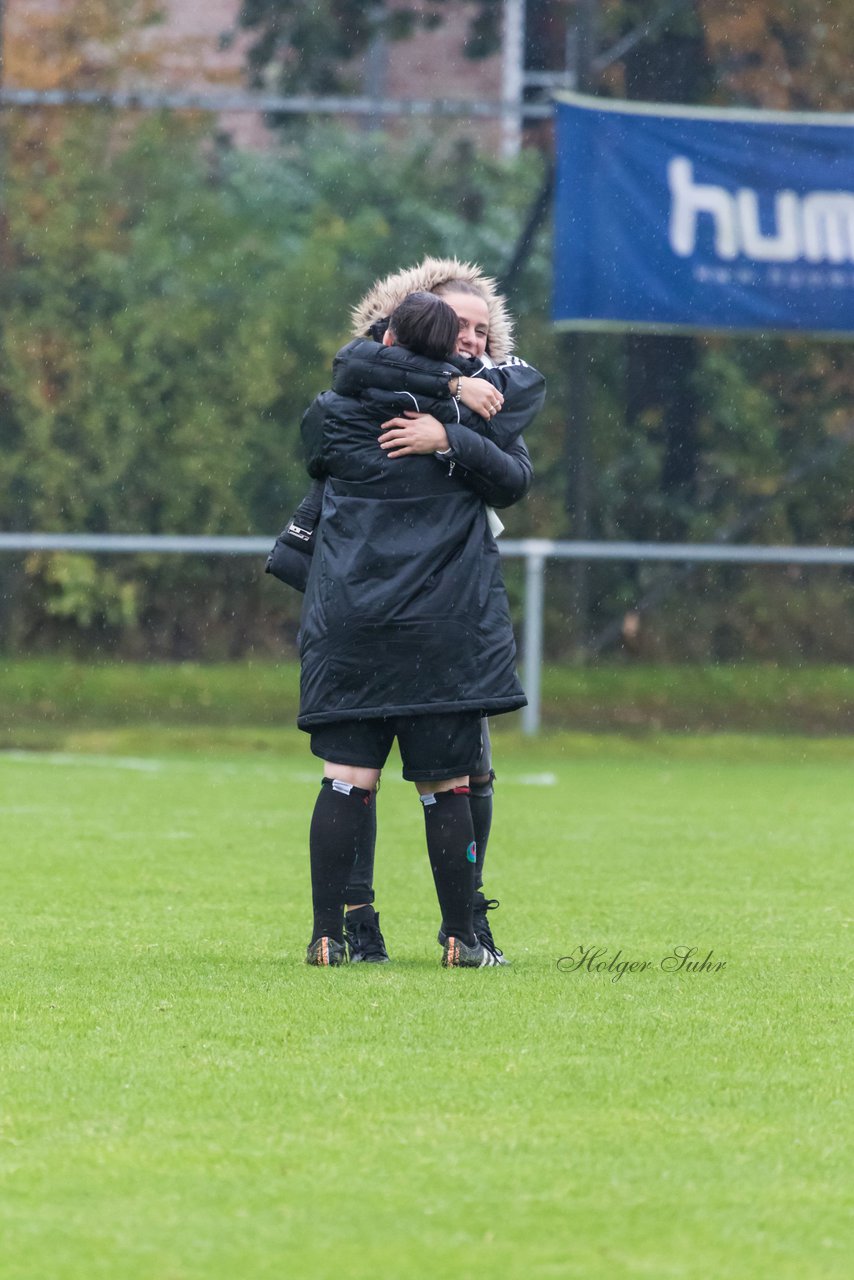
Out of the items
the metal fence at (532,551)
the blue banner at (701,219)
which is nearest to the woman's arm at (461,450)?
the metal fence at (532,551)

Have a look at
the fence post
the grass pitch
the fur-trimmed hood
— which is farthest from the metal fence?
the fur-trimmed hood

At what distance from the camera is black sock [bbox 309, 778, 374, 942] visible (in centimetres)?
519

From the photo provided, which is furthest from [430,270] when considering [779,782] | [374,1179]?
[779,782]

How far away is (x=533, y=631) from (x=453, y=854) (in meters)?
8.02

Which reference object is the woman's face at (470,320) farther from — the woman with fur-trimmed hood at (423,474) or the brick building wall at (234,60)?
the brick building wall at (234,60)

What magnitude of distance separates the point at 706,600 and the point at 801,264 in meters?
2.19

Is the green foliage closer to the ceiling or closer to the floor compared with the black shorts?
closer to the ceiling

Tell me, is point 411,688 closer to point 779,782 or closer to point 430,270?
point 430,270

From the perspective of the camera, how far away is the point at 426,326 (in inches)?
203

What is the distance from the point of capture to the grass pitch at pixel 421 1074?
2.95 meters

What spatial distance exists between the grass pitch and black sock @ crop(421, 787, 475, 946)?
0.13 m

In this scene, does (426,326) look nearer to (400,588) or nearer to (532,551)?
(400,588)

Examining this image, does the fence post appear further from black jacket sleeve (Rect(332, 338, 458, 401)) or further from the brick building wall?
black jacket sleeve (Rect(332, 338, 458, 401))

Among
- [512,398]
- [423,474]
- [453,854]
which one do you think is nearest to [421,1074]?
[453,854]
